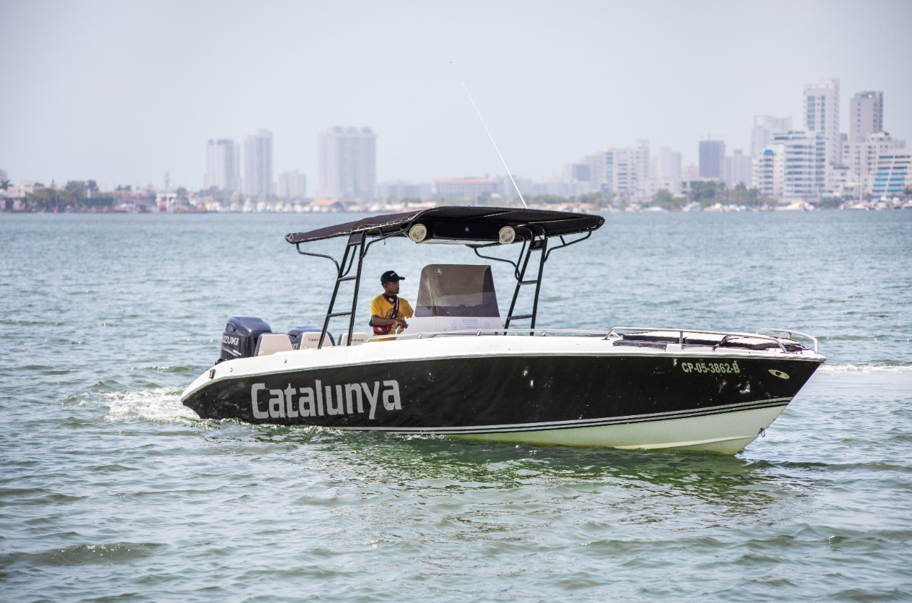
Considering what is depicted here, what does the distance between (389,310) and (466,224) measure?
4.37 ft

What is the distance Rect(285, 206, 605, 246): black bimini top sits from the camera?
12008mm

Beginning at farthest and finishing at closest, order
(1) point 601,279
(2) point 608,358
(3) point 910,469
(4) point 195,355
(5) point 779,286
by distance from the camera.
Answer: (1) point 601,279 < (5) point 779,286 < (4) point 195,355 < (3) point 910,469 < (2) point 608,358

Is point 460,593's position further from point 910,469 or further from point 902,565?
point 910,469

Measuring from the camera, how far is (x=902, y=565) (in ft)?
28.5

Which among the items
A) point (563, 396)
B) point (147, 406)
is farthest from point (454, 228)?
point (147, 406)

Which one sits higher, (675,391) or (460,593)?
(675,391)

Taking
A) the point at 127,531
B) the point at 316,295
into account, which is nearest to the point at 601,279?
the point at 316,295

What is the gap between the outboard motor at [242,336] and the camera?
1396cm

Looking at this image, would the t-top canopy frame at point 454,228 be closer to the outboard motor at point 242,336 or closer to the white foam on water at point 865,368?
the outboard motor at point 242,336

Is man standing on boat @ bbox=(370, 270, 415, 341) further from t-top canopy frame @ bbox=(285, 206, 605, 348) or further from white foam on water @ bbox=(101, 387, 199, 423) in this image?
white foam on water @ bbox=(101, 387, 199, 423)

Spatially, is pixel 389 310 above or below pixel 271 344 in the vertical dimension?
above

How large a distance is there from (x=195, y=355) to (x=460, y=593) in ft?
47.9

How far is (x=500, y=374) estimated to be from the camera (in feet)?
37.2

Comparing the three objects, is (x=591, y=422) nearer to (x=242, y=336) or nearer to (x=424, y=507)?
(x=424, y=507)
